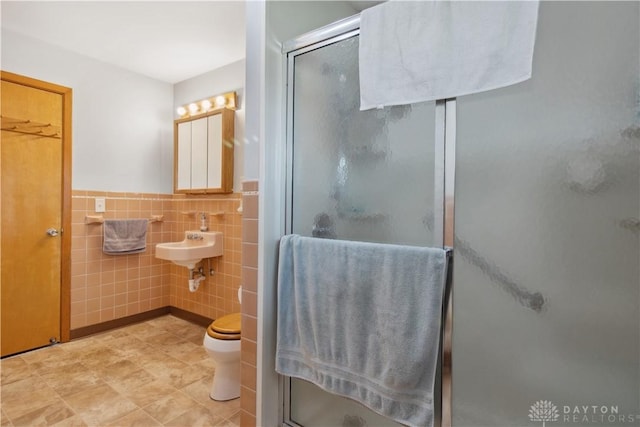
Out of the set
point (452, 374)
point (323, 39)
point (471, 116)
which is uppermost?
point (323, 39)

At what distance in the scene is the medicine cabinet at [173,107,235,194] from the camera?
9.21 ft

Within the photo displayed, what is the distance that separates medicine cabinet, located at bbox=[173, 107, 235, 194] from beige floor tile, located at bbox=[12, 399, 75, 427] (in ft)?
5.77

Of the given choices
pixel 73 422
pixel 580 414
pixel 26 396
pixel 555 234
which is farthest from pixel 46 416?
pixel 555 234

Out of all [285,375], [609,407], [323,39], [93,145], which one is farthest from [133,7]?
[609,407]

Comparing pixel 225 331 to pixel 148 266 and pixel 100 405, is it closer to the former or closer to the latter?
pixel 100 405

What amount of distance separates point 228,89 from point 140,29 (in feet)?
2.56

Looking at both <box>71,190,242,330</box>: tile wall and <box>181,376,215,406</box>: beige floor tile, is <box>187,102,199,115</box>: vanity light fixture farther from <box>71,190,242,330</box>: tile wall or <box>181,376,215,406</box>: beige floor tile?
<box>181,376,215,406</box>: beige floor tile

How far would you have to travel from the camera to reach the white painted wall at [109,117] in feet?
8.20

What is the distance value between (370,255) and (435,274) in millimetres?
230

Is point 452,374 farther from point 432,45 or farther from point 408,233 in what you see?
point 432,45

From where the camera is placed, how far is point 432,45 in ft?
3.43

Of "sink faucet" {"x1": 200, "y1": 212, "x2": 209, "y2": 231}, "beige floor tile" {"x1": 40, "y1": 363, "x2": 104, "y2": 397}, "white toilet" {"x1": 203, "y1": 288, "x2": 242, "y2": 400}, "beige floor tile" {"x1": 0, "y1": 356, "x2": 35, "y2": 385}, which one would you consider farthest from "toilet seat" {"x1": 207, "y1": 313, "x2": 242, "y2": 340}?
"beige floor tile" {"x1": 0, "y1": 356, "x2": 35, "y2": 385}

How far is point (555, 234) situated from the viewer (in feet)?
2.90

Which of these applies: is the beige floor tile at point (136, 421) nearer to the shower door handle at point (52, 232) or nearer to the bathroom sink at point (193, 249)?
the bathroom sink at point (193, 249)
